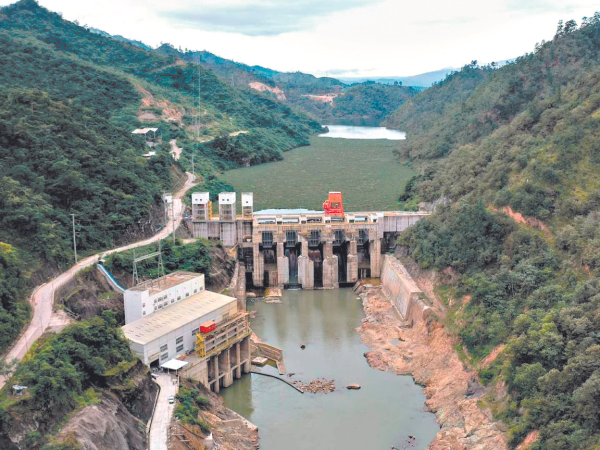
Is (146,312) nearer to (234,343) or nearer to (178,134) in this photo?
(234,343)

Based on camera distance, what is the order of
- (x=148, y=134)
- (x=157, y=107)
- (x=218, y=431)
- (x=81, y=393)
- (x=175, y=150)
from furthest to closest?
(x=157, y=107) → (x=175, y=150) → (x=148, y=134) → (x=218, y=431) → (x=81, y=393)

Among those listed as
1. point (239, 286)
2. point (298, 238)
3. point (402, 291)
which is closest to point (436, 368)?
point (402, 291)

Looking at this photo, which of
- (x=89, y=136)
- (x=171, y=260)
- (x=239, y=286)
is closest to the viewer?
(x=171, y=260)

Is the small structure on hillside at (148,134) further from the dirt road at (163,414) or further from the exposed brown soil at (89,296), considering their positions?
the dirt road at (163,414)

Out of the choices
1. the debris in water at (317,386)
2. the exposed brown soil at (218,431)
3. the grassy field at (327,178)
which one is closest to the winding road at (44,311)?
the exposed brown soil at (218,431)

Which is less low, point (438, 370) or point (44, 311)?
point (44, 311)

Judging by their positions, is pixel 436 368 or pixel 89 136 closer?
pixel 436 368

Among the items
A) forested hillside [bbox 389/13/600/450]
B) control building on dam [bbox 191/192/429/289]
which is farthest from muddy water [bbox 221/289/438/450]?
control building on dam [bbox 191/192/429/289]

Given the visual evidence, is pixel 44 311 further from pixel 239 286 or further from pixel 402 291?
pixel 402 291
